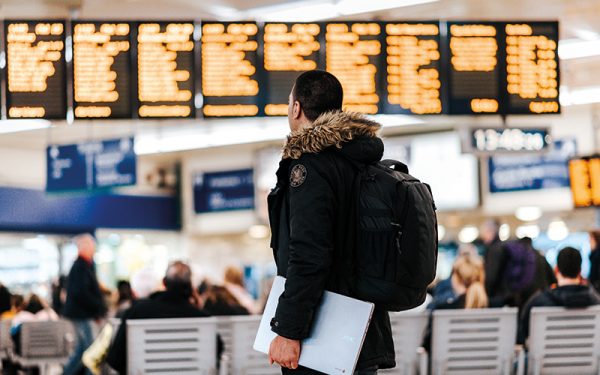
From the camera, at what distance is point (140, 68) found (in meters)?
8.72

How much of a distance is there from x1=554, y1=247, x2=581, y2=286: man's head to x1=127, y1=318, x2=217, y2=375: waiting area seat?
2.72 metres

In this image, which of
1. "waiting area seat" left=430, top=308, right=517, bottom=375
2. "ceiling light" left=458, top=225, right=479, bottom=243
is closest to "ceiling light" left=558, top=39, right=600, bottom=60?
"waiting area seat" left=430, top=308, right=517, bottom=375

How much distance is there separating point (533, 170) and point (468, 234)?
320 centimetres

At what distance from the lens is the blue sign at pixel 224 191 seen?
20.8 meters

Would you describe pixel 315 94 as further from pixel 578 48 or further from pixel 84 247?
pixel 578 48

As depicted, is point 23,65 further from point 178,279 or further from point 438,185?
point 438,185

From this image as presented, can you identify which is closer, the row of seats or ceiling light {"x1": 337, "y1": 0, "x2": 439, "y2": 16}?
the row of seats

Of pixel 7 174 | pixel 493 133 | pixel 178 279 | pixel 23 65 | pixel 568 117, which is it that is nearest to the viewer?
pixel 178 279

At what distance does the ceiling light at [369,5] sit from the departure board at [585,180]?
4.93 m

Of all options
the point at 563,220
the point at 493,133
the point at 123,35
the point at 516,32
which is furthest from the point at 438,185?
the point at 123,35

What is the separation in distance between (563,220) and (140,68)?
11745 mm

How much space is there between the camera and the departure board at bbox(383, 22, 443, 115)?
29.3ft

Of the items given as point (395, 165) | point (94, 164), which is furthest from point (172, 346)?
point (94, 164)

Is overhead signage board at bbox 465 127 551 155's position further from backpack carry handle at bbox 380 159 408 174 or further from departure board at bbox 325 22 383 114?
backpack carry handle at bbox 380 159 408 174
